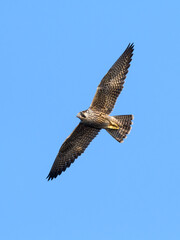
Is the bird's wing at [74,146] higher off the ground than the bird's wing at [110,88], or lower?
lower

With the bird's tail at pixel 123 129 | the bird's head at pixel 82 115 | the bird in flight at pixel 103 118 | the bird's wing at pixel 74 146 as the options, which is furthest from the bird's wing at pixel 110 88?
the bird's wing at pixel 74 146

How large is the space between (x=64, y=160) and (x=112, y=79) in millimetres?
2670

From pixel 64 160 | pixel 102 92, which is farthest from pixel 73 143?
pixel 102 92

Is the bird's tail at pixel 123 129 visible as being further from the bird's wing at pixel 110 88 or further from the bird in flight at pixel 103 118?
the bird's wing at pixel 110 88

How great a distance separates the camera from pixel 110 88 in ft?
45.8

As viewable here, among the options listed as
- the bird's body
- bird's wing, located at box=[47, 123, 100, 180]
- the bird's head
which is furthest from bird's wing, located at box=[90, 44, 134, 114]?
bird's wing, located at box=[47, 123, 100, 180]

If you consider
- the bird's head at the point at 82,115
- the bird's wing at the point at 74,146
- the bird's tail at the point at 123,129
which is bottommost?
the bird's wing at the point at 74,146

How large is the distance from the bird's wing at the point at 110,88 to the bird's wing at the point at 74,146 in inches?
30.4

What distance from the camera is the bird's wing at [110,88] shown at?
13930mm

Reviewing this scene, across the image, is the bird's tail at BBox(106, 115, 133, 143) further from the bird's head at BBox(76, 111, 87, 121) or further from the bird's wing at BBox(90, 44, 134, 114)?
the bird's head at BBox(76, 111, 87, 121)

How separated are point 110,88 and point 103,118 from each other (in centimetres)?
80

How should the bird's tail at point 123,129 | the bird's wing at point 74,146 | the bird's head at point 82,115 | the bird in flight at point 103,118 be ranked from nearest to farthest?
the bird's head at point 82,115 < the bird in flight at point 103,118 < the bird's tail at point 123,129 < the bird's wing at point 74,146

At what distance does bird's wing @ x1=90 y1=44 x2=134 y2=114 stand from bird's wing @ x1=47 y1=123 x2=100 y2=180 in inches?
30.4

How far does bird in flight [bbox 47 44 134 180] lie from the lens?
13938mm
